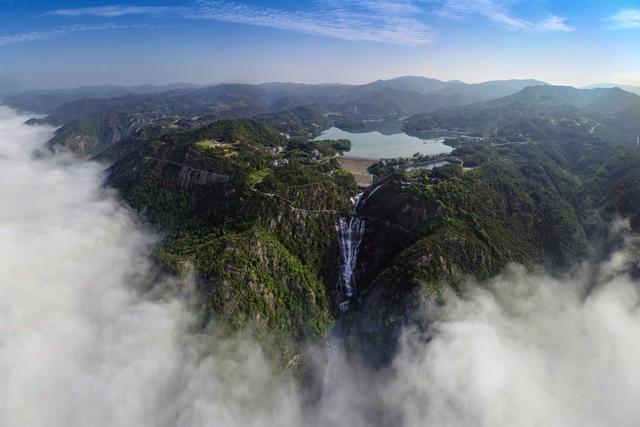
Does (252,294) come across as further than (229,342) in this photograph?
Yes

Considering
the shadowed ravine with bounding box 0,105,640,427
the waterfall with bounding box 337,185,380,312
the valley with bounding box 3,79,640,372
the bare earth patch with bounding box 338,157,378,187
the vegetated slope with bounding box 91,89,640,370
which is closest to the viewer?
the shadowed ravine with bounding box 0,105,640,427

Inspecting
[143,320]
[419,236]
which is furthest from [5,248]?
[419,236]

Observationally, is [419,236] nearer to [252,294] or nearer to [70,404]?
[252,294]

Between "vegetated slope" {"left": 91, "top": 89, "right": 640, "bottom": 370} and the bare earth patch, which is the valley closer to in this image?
"vegetated slope" {"left": 91, "top": 89, "right": 640, "bottom": 370}

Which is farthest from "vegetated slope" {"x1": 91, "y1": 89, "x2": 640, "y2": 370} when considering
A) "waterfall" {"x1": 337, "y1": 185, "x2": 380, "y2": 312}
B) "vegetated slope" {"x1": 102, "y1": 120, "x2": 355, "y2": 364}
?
"waterfall" {"x1": 337, "y1": 185, "x2": 380, "y2": 312}

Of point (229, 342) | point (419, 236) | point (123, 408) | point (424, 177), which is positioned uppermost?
point (424, 177)
